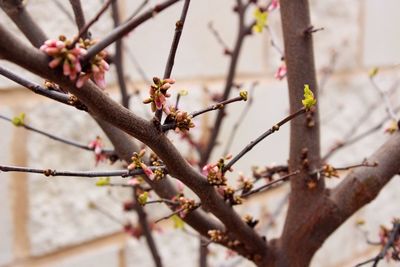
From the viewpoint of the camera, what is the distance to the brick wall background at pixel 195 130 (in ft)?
1.97

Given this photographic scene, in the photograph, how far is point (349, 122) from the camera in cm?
112

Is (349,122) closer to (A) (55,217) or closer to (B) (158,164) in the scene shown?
(A) (55,217)

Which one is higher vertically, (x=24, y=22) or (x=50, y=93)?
(x=24, y=22)

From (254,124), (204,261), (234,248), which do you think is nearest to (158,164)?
(234,248)

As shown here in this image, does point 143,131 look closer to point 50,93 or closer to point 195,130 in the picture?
point 50,93

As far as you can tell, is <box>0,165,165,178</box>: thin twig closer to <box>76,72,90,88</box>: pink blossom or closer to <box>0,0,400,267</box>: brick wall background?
<box>76,72,90,88</box>: pink blossom

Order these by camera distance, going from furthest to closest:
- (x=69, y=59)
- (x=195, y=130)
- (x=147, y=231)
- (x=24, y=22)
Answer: (x=195, y=130) < (x=147, y=231) < (x=24, y=22) < (x=69, y=59)

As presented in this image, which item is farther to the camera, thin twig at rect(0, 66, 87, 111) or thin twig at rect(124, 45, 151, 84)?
thin twig at rect(124, 45, 151, 84)

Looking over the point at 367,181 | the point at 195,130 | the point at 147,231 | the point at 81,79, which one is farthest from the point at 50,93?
the point at 195,130

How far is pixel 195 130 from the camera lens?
0.80 metres

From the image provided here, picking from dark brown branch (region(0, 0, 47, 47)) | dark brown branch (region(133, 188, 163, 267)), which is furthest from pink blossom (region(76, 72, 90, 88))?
dark brown branch (region(133, 188, 163, 267))

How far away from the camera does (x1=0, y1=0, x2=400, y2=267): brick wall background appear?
0.60m

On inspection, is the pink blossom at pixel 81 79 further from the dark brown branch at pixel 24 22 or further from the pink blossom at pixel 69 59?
the dark brown branch at pixel 24 22

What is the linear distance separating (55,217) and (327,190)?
38cm
